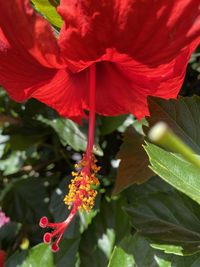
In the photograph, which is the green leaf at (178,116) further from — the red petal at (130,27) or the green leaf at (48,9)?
the green leaf at (48,9)

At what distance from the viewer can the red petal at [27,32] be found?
0.80 meters

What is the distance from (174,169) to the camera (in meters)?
0.79

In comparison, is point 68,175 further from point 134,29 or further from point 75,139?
point 134,29

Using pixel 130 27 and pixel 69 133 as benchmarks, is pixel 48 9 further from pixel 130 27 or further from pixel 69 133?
pixel 69 133

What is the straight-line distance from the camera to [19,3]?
0.79m

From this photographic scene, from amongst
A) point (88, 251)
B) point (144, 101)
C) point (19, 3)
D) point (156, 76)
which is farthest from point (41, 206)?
point (19, 3)

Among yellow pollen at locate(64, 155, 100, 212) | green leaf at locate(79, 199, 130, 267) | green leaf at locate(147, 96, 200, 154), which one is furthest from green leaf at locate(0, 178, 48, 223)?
green leaf at locate(147, 96, 200, 154)

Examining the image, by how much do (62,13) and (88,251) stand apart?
0.76 metres

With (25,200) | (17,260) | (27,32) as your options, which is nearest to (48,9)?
(27,32)

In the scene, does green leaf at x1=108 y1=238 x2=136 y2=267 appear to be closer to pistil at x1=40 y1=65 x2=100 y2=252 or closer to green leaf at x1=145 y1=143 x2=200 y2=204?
pistil at x1=40 y1=65 x2=100 y2=252

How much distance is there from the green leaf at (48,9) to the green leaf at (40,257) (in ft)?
1.57

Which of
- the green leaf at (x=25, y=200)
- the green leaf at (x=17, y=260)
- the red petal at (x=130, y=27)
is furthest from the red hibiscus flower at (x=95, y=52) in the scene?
the green leaf at (x=25, y=200)

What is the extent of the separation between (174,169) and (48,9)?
0.39 m

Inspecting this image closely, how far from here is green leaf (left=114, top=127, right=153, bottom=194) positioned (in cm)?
107
